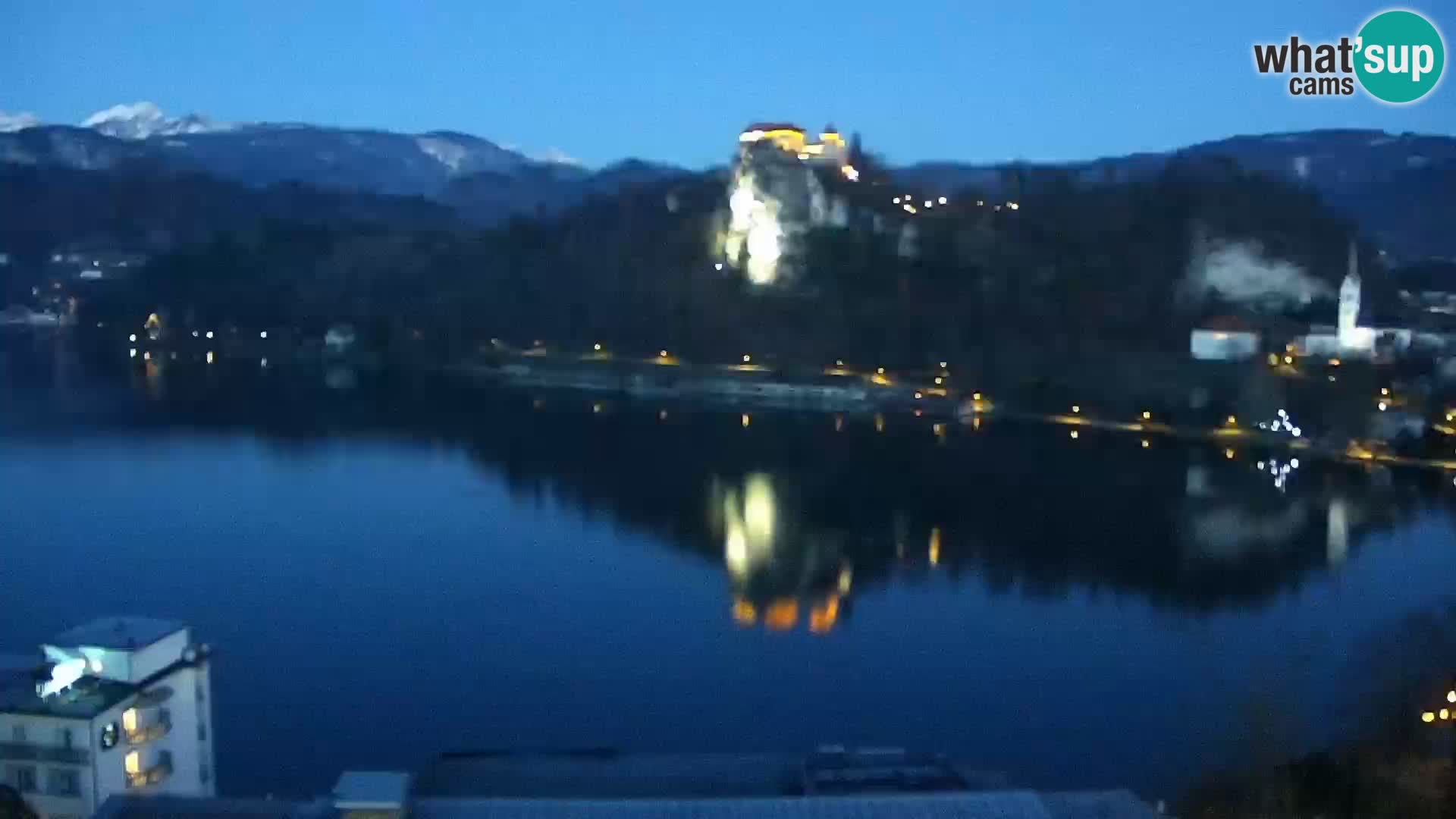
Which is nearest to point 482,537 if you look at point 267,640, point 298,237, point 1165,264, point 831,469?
point 267,640

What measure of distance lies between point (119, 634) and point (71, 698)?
0.66 feet

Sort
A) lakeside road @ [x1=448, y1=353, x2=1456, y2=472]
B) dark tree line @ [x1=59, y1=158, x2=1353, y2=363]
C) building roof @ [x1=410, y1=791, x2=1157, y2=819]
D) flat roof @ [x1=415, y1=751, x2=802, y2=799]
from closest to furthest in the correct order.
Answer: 1. building roof @ [x1=410, y1=791, x2=1157, y2=819]
2. flat roof @ [x1=415, y1=751, x2=802, y2=799]
3. lakeside road @ [x1=448, y1=353, x2=1456, y2=472]
4. dark tree line @ [x1=59, y1=158, x2=1353, y2=363]

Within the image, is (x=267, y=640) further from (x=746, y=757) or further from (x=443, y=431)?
(x=443, y=431)

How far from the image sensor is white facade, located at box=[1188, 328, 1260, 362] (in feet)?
29.4

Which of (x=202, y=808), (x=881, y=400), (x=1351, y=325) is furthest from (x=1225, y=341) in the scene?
(x=202, y=808)

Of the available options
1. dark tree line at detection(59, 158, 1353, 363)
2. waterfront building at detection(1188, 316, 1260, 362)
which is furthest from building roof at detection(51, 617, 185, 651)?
dark tree line at detection(59, 158, 1353, 363)

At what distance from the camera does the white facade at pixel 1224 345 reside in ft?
29.4

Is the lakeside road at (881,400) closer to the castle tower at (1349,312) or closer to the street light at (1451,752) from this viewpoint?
the castle tower at (1349,312)

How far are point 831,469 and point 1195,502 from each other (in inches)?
72.1

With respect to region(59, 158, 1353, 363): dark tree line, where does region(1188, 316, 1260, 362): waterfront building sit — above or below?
below

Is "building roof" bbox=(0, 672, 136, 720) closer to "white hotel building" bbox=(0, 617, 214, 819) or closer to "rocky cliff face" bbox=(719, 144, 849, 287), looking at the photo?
"white hotel building" bbox=(0, 617, 214, 819)

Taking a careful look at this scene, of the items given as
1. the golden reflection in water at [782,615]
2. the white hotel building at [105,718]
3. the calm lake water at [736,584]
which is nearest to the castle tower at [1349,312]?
the calm lake water at [736,584]

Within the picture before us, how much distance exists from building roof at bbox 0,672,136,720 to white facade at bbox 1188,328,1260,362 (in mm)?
7782

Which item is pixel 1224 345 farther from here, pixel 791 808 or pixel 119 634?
pixel 119 634
